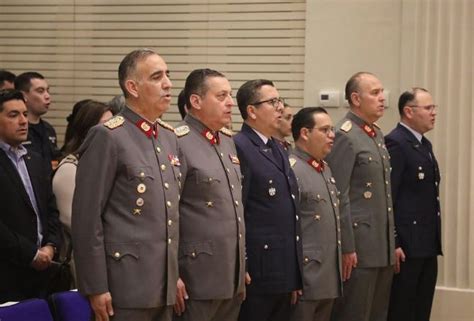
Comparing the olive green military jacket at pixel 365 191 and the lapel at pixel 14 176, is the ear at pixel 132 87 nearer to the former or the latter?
the lapel at pixel 14 176

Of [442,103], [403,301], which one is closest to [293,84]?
[442,103]

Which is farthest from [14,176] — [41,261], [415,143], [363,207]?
[415,143]

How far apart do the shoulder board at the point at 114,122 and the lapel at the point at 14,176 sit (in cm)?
110

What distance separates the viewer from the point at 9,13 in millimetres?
7621

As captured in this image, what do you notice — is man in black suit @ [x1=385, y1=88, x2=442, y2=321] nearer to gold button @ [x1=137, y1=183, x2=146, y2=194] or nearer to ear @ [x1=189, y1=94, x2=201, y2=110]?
ear @ [x1=189, y1=94, x2=201, y2=110]

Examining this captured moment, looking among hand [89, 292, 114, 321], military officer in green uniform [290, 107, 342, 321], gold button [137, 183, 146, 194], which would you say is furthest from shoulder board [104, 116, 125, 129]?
military officer in green uniform [290, 107, 342, 321]

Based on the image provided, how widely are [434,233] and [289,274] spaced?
150cm

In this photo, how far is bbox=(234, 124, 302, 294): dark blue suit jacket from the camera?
4445 millimetres

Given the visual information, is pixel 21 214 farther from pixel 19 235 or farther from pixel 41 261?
pixel 41 261

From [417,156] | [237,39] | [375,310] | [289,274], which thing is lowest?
[375,310]

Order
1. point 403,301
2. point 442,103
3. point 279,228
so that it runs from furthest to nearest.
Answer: point 442,103
point 403,301
point 279,228

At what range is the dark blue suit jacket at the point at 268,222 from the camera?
4445 millimetres

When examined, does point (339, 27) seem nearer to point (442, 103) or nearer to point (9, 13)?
point (442, 103)

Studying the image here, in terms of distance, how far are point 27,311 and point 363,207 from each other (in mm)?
2388
